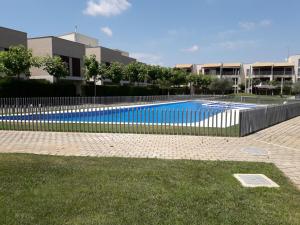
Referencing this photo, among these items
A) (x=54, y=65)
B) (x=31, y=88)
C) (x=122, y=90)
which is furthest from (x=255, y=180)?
(x=122, y=90)

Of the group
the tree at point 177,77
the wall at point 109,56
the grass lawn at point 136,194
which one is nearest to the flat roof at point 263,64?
the tree at point 177,77

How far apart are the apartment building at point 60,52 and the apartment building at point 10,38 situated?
2450 millimetres

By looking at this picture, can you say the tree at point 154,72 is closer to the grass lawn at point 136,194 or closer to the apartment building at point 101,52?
the apartment building at point 101,52

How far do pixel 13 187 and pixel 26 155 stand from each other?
2551mm

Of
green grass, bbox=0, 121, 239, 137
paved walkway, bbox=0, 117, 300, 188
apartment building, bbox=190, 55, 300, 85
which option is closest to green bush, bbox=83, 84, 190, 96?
green grass, bbox=0, 121, 239, 137

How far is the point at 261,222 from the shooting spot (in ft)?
12.7

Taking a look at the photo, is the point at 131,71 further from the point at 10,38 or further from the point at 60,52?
the point at 10,38

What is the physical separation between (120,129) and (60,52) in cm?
2544

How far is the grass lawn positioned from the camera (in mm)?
3914

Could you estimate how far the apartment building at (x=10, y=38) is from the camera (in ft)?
89.9

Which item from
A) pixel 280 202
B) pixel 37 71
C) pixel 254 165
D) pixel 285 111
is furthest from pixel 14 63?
pixel 280 202

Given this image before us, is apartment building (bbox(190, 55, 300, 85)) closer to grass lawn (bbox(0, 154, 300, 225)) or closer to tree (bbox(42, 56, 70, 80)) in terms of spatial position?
tree (bbox(42, 56, 70, 80))

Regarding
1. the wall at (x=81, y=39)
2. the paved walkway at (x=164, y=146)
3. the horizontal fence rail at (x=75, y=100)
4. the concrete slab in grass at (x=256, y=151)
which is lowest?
the concrete slab in grass at (x=256, y=151)

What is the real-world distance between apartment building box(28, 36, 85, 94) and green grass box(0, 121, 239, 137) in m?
20.5
